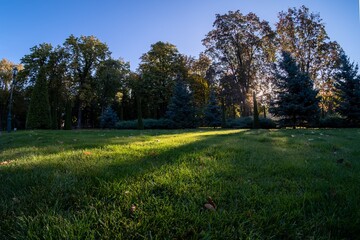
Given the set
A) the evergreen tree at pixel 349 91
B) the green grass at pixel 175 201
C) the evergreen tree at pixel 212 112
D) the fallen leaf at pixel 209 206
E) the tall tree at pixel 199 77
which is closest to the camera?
the green grass at pixel 175 201

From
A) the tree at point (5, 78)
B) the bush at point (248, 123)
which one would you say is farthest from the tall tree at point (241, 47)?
the tree at point (5, 78)

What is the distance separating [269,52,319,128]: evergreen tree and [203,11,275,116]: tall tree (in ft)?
29.4

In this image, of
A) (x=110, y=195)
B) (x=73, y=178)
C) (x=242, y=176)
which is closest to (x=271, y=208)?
(x=242, y=176)

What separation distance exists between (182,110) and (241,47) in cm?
1143

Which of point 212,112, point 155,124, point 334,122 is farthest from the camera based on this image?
point 212,112

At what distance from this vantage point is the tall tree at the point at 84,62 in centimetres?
3409

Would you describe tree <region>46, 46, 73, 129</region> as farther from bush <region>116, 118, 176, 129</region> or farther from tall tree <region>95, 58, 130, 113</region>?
bush <region>116, 118, 176, 129</region>

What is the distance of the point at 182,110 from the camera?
24891 millimetres

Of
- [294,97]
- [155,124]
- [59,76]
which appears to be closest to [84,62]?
[59,76]

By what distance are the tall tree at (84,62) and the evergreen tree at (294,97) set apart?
2688cm

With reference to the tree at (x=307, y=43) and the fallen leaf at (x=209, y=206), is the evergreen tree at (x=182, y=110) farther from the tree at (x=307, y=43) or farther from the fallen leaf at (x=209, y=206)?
the fallen leaf at (x=209, y=206)

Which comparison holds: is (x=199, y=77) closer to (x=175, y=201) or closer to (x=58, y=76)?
(x=58, y=76)

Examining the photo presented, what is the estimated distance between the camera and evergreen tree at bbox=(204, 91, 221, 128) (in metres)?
28.5

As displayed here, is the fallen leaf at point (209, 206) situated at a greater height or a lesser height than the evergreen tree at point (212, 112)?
lesser
